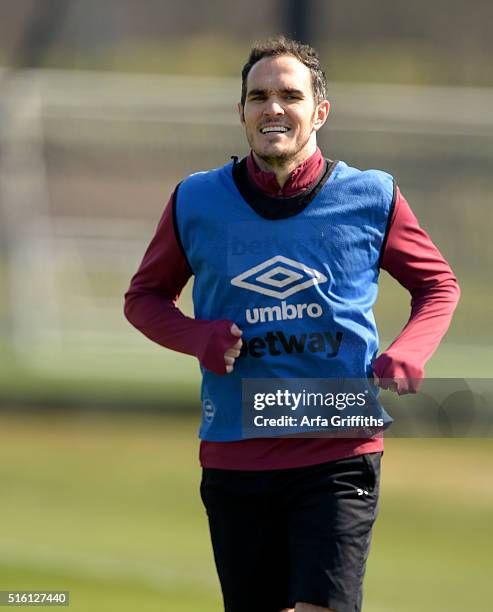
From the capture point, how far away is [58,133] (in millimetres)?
10906

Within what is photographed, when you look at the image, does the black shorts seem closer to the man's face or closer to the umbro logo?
the umbro logo

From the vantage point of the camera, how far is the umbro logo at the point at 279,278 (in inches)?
115

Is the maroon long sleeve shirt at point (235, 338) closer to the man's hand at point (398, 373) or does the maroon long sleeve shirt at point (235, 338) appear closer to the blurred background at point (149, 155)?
the man's hand at point (398, 373)

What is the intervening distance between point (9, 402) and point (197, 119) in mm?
2521

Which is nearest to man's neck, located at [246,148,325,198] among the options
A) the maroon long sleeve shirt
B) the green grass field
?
the maroon long sleeve shirt

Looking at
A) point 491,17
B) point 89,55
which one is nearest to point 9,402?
point 89,55

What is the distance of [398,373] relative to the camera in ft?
9.21

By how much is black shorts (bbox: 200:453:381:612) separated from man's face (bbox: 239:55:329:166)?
0.66 meters

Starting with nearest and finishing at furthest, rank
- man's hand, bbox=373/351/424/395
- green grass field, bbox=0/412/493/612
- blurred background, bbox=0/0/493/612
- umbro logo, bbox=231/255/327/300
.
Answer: man's hand, bbox=373/351/424/395 → umbro logo, bbox=231/255/327/300 → green grass field, bbox=0/412/493/612 → blurred background, bbox=0/0/493/612

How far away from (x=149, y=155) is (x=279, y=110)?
7940 millimetres

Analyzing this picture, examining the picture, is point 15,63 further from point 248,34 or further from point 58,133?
point 248,34

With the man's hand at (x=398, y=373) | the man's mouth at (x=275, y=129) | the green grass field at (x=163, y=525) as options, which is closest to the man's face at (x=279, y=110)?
the man's mouth at (x=275, y=129)

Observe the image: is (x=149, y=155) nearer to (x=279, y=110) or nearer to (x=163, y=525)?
(x=163, y=525)

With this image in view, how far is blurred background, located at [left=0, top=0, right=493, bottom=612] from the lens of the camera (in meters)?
9.77
